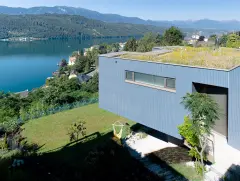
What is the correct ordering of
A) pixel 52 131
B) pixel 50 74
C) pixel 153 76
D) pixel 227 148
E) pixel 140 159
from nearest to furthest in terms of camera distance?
pixel 227 148 → pixel 153 76 → pixel 140 159 → pixel 52 131 → pixel 50 74

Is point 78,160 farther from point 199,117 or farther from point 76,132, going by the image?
point 199,117

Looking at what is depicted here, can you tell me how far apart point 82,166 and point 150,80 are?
4169mm

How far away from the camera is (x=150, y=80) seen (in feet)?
32.5

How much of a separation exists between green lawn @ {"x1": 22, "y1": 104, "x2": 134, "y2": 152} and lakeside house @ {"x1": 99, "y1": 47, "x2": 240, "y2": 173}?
12.1 ft

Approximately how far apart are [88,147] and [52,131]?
4124mm

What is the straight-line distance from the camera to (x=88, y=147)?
12.1 metres

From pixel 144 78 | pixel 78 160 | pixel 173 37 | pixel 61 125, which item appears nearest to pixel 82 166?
pixel 78 160

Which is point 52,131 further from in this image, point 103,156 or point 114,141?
point 103,156

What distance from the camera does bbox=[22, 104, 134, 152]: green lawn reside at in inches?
542

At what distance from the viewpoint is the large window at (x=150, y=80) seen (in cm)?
923

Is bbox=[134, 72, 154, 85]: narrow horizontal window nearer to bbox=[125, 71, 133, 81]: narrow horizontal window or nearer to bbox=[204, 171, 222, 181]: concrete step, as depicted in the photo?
bbox=[125, 71, 133, 81]: narrow horizontal window

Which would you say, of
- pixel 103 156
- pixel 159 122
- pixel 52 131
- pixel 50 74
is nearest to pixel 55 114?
pixel 52 131

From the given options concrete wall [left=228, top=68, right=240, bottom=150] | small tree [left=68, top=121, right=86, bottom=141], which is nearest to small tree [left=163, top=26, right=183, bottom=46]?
small tree [left=68, top=121, right=86, bottom=141]

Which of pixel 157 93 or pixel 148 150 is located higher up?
pixel 157 93
